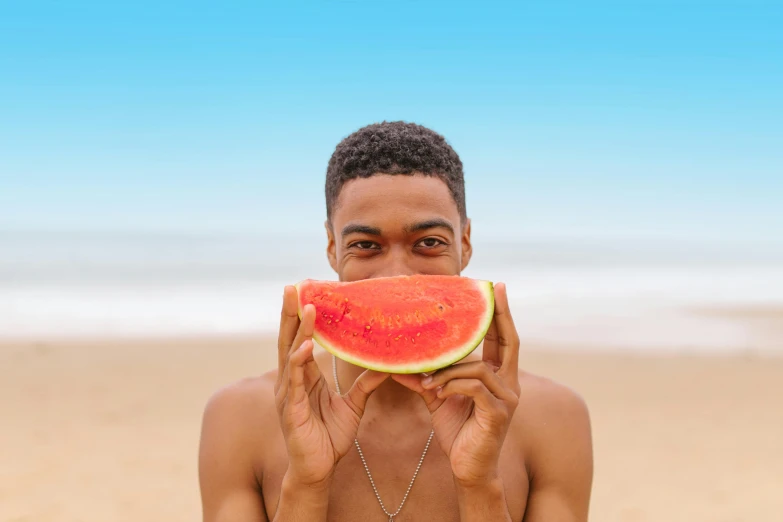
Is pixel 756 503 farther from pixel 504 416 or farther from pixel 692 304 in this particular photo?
pixel 692 304

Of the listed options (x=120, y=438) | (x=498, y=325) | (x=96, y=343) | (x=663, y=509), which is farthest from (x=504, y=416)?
(x=96, y=343)

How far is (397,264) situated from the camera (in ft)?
8.29

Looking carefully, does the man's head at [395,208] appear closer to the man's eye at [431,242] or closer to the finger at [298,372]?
the man's eye at [431,242]

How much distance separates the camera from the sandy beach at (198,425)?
20.6 ft

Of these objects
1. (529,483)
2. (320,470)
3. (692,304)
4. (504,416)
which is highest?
(504,416)

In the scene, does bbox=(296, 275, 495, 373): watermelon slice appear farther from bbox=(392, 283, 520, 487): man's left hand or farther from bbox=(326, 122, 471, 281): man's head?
bbox=(326, 122, 471, 281): man's head

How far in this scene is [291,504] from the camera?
7.61 ft

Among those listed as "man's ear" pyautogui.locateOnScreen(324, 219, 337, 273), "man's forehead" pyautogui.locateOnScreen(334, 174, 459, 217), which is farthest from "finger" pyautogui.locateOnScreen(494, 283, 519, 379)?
"man's ear" pyautogui.locateOnScreen(324, 219, 337, 273)

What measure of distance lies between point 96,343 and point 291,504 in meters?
11.9

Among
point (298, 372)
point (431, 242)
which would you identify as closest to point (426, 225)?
point (431, 242)

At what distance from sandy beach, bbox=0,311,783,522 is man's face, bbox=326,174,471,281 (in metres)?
4.55

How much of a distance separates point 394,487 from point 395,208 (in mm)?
1165

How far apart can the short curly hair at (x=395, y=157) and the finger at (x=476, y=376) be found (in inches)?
34.1

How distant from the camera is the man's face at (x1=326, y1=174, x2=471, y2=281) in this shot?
2.54m
